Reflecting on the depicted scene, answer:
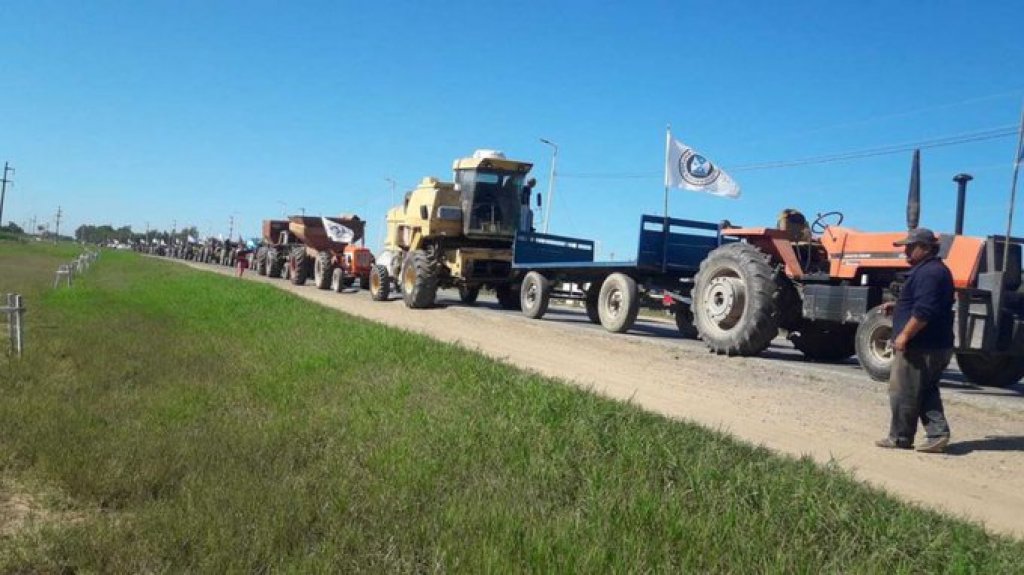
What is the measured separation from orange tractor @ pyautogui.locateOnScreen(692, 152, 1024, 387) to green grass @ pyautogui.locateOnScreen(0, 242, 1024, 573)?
431 cm

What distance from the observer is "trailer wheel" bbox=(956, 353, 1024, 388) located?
10062mm

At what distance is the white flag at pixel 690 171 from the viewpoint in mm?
17422

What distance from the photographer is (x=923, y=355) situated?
639cm

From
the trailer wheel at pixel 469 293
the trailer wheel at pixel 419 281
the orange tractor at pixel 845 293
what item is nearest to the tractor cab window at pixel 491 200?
the trailer wheel at pixel 419 281

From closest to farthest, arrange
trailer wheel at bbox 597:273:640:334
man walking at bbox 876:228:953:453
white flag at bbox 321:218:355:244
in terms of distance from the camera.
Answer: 1. man walking at bbox 876:228:953:453
2. trailer wheel at bbox 597:273:640:334
3. white flag at bbox 321:218:355:244

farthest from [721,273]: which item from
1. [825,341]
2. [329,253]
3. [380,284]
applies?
[329,253]

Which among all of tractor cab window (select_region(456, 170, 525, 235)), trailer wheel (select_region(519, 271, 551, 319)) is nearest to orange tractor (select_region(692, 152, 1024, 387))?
trailer wheel (select_region(519, 271, 551, 319))

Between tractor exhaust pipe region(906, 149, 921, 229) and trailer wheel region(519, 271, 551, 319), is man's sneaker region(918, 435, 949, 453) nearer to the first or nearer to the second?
tractor exhaust pipe region(906, 149, 921, 229)

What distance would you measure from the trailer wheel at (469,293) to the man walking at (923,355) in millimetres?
14232

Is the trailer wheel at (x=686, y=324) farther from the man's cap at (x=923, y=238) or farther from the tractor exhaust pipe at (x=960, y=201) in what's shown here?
the man's cap at (x=923, y=238)

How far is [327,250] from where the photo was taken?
30.3m

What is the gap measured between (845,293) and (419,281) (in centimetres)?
1077

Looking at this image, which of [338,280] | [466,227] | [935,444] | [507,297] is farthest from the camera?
[338,280]

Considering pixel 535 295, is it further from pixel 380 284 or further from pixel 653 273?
pixel 380 284
